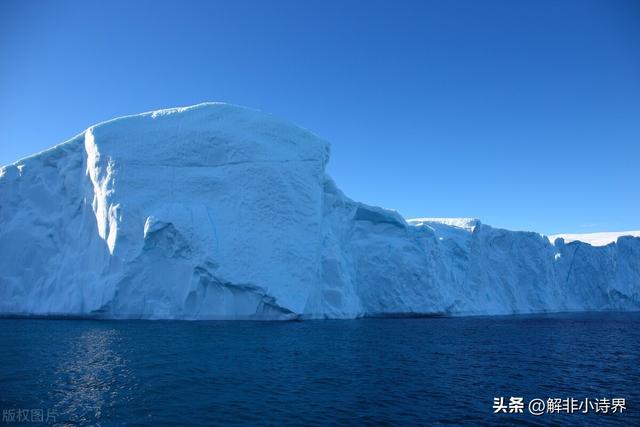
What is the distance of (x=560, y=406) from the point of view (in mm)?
10617

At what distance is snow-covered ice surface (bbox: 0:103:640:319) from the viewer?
27.5m

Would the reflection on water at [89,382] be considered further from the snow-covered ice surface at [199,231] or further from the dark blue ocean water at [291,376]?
the snow-covered ice surface at [199,231]

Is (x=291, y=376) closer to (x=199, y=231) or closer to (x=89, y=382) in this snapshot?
(x=89, y=382)

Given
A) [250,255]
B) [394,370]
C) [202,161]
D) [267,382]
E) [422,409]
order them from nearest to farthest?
[422,409], [267,382], [394,370], [250,255], [202,161]

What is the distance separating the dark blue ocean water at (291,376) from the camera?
955 cm

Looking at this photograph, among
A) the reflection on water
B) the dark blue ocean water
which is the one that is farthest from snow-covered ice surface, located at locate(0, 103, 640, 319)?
the reflection on water

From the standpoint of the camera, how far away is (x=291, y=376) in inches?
502

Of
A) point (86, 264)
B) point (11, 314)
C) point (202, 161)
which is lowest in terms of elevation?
point (11, 314)

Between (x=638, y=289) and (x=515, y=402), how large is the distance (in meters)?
67.1

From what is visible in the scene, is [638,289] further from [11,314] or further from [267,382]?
[11,314]

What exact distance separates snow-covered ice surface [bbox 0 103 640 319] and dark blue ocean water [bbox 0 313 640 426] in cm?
567

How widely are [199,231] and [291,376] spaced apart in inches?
688

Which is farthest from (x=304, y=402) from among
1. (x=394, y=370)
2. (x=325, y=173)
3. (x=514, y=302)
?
(x=514, y=302)

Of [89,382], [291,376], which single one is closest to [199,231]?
[89,382]
